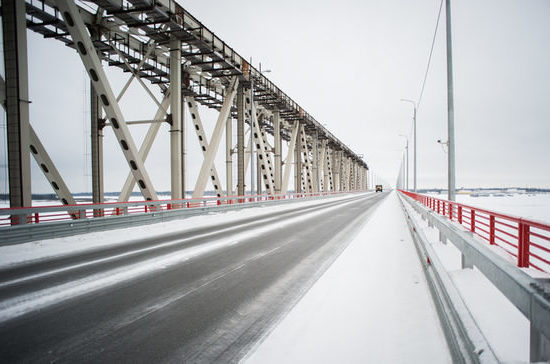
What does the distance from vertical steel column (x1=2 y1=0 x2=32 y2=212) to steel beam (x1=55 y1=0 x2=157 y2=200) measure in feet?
6.34

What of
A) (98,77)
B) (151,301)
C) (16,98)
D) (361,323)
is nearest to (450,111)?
(361,323)

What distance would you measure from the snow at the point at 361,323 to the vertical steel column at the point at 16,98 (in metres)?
10.9

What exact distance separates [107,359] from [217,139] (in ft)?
56.9

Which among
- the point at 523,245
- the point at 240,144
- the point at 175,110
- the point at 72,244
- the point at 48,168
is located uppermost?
the point at 175,110

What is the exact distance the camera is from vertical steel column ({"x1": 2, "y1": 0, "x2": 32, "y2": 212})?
396 inches

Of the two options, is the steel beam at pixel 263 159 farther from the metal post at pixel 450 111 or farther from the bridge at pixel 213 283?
the metal post at pixel 450 111

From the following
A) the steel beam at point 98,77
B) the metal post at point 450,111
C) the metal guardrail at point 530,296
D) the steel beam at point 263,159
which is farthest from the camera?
the steel beam at point 263,159

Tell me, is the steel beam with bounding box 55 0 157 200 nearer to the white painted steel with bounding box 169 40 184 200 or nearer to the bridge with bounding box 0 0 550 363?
the bridge with bounding box 0 0 550 363

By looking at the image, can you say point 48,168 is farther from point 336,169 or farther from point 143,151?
point 336,169

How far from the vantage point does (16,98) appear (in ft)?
33.0

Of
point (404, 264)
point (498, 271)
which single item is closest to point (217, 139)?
point (404, 264)

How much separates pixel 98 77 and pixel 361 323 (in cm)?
1382

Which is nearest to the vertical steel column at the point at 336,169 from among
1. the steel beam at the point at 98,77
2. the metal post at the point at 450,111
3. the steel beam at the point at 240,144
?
the steel beam at the point at 240,144

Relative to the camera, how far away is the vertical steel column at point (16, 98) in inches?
396
